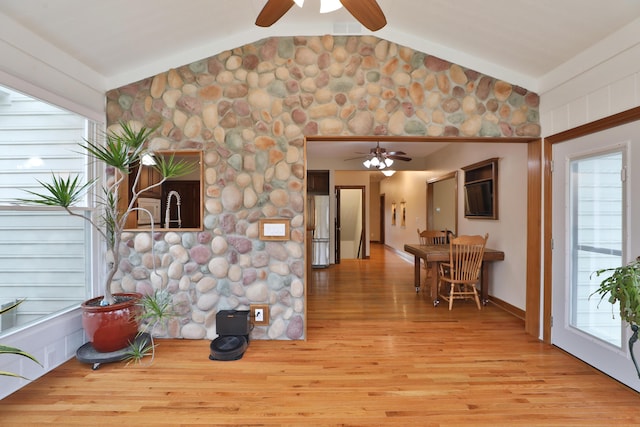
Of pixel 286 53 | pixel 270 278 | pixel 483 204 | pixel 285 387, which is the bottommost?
pixel 285 387

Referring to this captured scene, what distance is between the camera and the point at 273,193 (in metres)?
3.17

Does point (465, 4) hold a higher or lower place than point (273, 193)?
higher

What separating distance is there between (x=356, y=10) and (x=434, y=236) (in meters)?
4.30

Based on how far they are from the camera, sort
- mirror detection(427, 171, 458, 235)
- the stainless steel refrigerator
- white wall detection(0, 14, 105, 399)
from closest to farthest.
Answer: white wall detection(0, 14, 105, 399)
mirror detection(427, 171, 458, 235)
the stainless steel refrigerator

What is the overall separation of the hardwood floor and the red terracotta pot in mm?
207

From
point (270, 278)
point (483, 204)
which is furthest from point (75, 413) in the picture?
point (483, 204)

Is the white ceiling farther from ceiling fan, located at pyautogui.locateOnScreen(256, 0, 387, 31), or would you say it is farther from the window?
ceiling fan, located at pyautogui.locateOnScreen(256, 0, 387, 31)

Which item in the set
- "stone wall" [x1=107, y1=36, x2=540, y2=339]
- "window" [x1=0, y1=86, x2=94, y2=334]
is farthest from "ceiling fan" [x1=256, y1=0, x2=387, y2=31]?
"window" [x1=0, y1=86, x2=94, y2=334]

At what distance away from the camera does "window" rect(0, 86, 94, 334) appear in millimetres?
2387

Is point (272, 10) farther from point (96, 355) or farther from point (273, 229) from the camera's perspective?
point (96, 355)

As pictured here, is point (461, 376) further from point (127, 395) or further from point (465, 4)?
point (465, 4)

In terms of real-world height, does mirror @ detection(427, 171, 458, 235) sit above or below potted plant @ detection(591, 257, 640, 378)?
above

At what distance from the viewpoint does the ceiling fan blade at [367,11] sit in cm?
178

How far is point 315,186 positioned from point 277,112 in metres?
4.51
